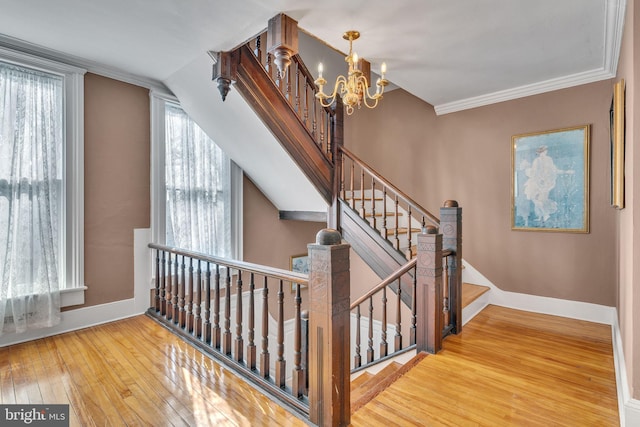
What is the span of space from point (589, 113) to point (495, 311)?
7.73 ft

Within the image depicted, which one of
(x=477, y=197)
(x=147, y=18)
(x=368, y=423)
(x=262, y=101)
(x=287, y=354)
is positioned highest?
(x=147, y=18)

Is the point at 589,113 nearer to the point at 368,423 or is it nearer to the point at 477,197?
the point at 477,197

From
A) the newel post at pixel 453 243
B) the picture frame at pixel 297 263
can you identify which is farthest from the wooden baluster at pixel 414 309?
the picture frame at pixel 297 263

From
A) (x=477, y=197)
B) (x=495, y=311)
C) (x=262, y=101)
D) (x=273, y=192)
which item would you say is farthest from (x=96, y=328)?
(x=477, y=197)

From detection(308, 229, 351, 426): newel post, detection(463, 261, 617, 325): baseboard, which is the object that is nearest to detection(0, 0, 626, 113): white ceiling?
detection(308, 229, 351, 426): newel post

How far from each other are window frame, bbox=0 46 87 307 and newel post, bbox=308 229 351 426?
2.69 m

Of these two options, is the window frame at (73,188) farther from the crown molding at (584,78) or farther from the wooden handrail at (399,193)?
the crown molding at (584,78)

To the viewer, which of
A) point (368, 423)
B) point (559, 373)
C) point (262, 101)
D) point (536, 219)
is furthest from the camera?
point (536, 219)

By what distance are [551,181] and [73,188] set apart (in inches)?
196

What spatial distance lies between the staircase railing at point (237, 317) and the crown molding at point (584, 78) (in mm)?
2847

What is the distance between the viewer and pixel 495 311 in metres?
3.72

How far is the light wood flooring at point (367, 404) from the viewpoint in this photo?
1838 millimetres

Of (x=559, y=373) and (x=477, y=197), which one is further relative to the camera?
(x=477, y=197)
